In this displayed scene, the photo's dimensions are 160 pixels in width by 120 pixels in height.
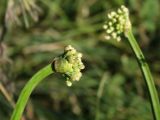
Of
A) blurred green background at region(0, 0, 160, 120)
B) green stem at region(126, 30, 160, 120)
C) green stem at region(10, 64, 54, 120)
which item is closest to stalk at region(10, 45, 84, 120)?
green stem at region(10, 64, 54, 120)

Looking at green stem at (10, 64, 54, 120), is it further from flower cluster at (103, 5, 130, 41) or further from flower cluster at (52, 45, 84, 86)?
flower cluster at (103, 5, 130, 41)

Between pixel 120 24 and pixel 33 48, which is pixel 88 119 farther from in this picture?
pixel 120 24

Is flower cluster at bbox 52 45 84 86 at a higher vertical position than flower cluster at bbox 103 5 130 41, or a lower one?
lower

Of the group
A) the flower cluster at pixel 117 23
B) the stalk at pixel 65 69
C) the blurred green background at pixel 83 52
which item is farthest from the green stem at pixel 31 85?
the blurred green background at pixel 83 52

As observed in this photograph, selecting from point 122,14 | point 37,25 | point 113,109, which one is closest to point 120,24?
point 122,14

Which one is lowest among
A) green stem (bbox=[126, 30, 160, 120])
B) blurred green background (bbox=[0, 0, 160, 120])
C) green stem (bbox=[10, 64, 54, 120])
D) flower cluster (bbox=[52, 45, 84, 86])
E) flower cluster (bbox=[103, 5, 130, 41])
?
green stem (bbox=[10, 64, 54, 120])

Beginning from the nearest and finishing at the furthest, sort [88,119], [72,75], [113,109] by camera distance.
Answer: [72,75] → [113,109] → [88,119]

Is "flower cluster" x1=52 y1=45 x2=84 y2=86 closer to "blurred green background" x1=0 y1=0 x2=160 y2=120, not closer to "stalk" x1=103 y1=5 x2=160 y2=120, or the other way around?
"stalk" x1=103 y1=5 x2=160 y2=120

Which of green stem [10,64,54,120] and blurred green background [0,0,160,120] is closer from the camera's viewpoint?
green stem [10,64,54,120]
